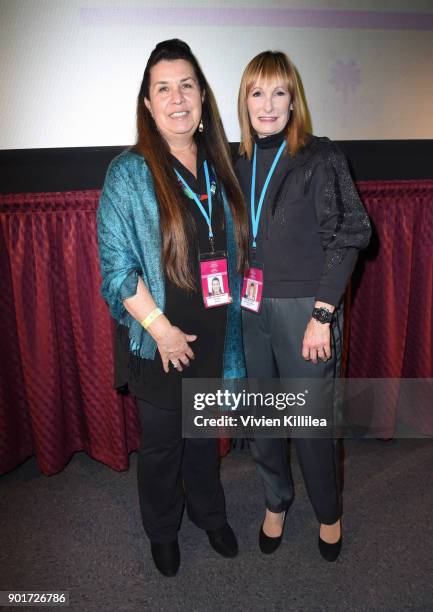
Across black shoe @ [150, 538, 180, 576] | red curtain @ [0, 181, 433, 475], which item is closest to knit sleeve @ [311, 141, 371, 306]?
red curtain @ [0, 181, 433, 475]

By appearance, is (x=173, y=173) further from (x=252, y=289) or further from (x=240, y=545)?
(x=240, y=545)

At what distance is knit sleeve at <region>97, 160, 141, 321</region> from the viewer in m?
1.24

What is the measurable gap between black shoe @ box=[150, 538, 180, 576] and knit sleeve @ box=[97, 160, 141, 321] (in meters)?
0.89

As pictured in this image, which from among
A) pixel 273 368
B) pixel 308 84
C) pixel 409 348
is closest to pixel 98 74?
pixel 308 84

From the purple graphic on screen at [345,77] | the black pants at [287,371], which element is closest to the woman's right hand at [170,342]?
the black pants at [287,371]

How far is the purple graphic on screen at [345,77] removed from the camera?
1891 millimetres

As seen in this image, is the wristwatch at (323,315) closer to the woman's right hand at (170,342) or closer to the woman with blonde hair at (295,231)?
the woman with blonde hair at (295,231)

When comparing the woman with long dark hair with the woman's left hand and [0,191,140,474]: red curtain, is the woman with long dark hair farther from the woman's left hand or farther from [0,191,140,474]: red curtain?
[0,191,140,474]: red curtain

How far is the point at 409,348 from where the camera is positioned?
229 centimetres

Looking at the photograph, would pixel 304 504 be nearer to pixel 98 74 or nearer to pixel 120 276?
pixel 120 276

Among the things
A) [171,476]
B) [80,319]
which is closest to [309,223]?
[171,476]

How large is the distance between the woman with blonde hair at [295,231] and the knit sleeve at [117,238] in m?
0.39

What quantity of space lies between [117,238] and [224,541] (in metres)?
1.13

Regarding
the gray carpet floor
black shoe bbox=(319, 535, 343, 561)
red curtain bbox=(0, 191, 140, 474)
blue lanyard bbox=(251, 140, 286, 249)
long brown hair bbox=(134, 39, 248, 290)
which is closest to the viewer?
long brown hair bbox=(134, 39, 248, 290)
